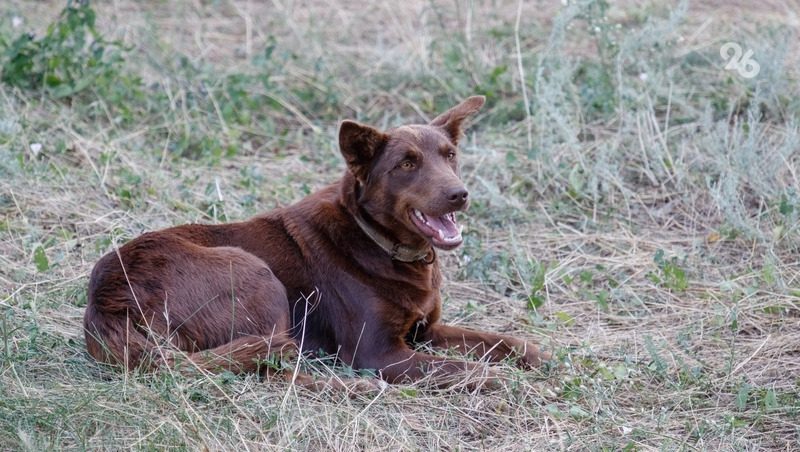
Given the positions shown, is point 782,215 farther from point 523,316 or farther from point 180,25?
point 180,25

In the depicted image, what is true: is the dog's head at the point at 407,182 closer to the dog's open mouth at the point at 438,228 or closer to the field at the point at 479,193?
the dog's open mouth at the point at 438,228

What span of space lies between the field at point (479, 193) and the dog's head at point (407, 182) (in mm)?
772

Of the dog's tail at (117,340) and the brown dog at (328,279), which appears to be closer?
the dog's tail at (117,340)

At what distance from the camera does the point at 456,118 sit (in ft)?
17.1

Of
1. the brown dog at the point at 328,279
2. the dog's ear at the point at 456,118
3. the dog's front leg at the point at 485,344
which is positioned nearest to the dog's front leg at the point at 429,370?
the brown dog at the point at 328,279

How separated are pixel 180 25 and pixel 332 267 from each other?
514 cm

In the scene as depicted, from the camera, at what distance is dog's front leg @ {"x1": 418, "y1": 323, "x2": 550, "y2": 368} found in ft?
16.0

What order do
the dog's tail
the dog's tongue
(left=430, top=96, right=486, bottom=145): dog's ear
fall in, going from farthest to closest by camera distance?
1. (left=430, top=96, right=486, bottom=145): dog's ear
2. the dog's tongue
3. the dog's tail

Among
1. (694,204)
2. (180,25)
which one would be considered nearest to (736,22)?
(694,204)

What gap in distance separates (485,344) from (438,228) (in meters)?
0.61

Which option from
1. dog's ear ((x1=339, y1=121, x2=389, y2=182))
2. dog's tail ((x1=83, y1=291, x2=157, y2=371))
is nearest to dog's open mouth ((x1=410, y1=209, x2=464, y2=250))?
dog's ear ((x1=339, y1=121, x2=389, y2=182))

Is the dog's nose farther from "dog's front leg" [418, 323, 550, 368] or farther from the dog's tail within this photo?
the dog's tail

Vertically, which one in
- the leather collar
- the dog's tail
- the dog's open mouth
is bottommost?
the dog's tail

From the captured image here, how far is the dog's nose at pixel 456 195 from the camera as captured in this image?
4.71 m
